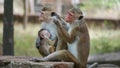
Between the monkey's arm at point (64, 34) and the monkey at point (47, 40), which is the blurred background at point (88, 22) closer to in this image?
the monkey at point (47, 40)

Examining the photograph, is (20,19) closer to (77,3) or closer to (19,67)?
(77,3)

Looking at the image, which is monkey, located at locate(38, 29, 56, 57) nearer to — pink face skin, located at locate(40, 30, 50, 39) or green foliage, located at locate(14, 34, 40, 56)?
pink face skin, located at locate(40, 30, 50, 39)

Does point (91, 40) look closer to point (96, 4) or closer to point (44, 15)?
point (96, 4)

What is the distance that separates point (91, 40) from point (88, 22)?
226 centimetres

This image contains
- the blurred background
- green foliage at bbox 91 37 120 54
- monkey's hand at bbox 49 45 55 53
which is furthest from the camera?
green foliage at bbox 91 37 120 54

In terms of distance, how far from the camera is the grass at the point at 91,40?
1930 cm

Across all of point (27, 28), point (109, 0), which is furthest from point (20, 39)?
point (109, 0)

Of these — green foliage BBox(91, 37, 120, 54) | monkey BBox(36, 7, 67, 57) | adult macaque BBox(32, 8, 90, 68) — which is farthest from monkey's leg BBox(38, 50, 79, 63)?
green foliage BBox(91, 37, 120, 54)

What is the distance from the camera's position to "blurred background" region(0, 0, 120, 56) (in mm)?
20094

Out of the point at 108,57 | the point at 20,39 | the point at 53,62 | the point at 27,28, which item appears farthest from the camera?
the point at 27,28

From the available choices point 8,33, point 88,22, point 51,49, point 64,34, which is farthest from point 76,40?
point 88,22

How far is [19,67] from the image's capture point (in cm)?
799

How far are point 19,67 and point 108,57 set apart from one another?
8.22 meters

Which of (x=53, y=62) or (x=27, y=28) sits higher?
(x=53, y=62)
